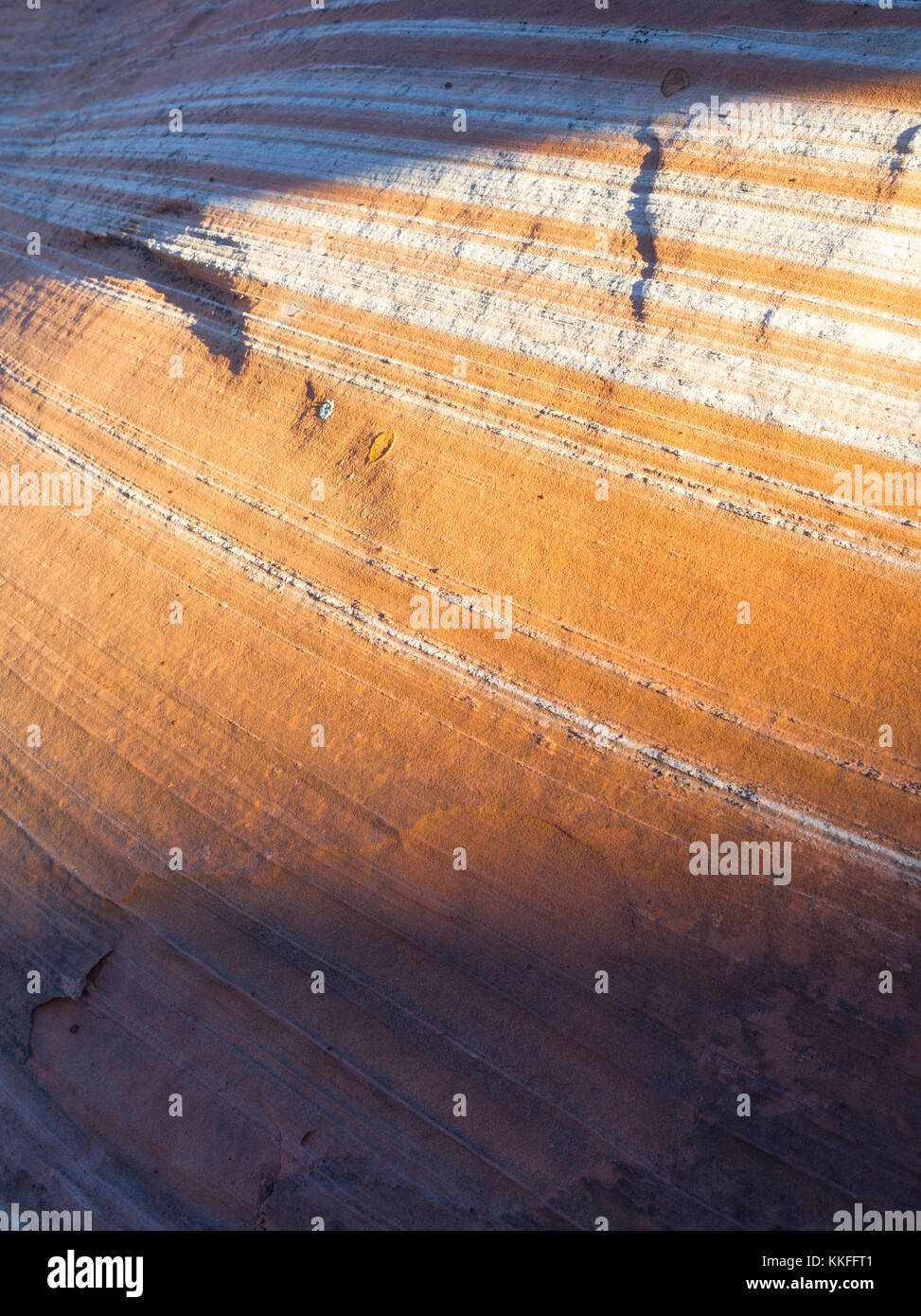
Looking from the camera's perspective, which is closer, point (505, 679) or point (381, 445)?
point (505, 679)

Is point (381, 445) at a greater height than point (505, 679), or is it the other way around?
point (381, 445)

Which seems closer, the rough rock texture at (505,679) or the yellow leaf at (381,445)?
the rough rock texture at (505,679)

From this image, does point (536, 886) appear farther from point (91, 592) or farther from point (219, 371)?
point (219, 371)

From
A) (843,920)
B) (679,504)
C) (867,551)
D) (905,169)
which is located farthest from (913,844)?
(905,169)

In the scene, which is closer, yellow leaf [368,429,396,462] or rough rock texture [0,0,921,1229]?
rough rock texture [0,0,921,1229]
